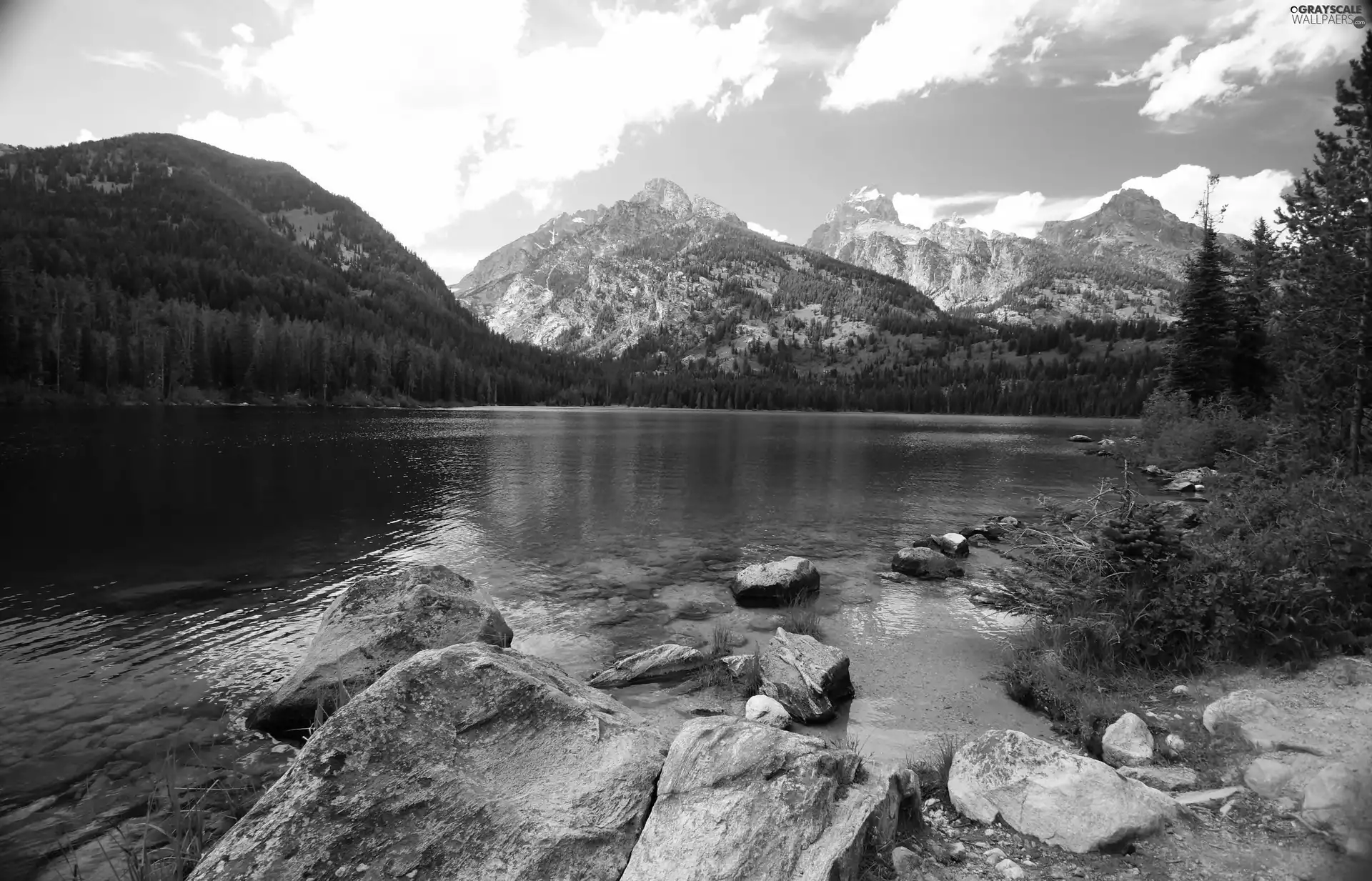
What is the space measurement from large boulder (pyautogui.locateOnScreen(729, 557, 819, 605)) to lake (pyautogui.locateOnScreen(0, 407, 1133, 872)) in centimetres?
74

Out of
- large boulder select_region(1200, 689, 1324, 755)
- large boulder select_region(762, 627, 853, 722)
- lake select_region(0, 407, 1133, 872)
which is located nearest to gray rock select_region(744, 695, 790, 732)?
large boulder select_region(762, 627, 853, 722)

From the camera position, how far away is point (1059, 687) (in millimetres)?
11523

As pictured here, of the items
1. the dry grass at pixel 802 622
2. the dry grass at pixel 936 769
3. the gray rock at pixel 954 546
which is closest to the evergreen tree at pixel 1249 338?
→ the gray rock at pixel 954 546

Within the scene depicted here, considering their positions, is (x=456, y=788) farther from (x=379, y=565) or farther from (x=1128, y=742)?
(x=379, y=565)

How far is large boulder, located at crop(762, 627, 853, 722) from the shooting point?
1211 centimetres

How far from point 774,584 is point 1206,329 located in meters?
59.5

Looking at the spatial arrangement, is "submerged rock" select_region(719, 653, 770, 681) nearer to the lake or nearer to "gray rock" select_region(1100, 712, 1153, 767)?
the lake

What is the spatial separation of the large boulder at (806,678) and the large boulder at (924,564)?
1079cm

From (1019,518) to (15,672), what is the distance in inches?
1617

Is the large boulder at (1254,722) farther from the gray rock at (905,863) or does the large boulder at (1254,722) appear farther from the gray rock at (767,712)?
the gray rock at (767,712)

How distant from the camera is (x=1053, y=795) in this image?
673 cm

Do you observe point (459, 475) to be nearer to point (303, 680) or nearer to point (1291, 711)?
point (303, 680)

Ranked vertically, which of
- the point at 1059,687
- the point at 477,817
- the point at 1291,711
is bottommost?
the point at 1059,687

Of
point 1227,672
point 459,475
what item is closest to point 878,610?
point 1227,672
